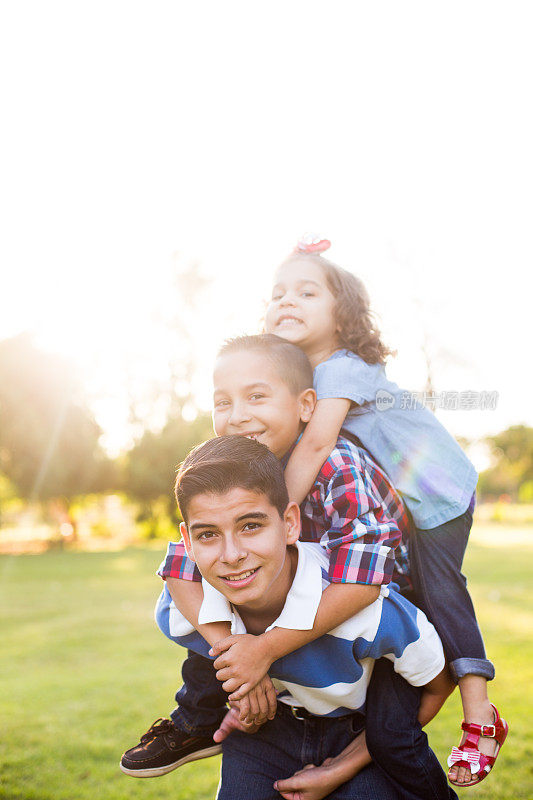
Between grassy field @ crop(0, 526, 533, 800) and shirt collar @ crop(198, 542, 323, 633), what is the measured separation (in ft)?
11.8

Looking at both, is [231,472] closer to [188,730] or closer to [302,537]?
[302,537]

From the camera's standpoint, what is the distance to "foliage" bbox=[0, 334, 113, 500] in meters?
23.9

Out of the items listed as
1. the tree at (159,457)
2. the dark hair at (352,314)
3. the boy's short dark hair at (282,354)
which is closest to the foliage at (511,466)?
the tree at (159,457)

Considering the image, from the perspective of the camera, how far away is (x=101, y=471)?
2717cm

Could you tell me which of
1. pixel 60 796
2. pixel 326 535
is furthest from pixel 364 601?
pixel 60 796

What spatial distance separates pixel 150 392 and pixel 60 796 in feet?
87.5

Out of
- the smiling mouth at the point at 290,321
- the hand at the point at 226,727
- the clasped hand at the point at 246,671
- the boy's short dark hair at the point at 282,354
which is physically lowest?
the hand at the point at 226,727

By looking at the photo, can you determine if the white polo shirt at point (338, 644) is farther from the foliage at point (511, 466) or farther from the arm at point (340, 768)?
the foliage at point (511, 466)

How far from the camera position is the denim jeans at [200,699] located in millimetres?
2676

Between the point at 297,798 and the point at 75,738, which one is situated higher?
the point at 297,798

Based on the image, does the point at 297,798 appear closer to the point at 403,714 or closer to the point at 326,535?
the point at 403,714

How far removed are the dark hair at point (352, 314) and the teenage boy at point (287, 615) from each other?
2.56 ft

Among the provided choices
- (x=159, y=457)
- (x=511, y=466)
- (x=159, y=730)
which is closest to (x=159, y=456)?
(x=159, y=457)

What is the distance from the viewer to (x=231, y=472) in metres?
2.14
